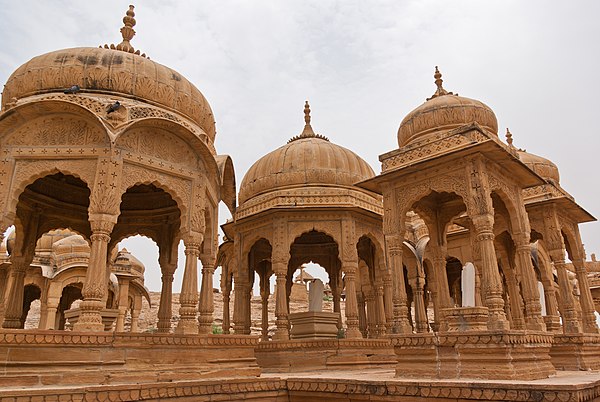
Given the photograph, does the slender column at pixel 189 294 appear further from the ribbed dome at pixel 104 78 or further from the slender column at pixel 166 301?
the ribbed dome at pixel 104 78

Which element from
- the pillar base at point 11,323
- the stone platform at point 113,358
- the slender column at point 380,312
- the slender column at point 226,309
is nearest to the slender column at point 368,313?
the slender column at point 380,312

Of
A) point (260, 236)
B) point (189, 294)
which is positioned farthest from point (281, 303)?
point (189, 294)

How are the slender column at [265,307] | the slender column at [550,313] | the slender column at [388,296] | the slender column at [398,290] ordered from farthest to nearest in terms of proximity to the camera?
the slender column at [265,307]
the slender column at [388,296]
the slender column at [550,313]
the slender column at [398,290]

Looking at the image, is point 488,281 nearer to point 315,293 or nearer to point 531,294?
point 531,294

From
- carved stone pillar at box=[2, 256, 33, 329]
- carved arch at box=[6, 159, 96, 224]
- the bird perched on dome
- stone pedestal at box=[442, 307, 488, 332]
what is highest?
the bird perched on dome

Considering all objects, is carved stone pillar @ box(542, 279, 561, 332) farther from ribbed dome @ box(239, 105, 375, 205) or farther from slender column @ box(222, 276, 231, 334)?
slender column @ box(222, 276, 231, 334)

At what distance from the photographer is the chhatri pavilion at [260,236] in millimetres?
7671

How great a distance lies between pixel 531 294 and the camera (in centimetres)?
1050

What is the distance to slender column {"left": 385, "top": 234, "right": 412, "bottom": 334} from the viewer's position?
9.98 m

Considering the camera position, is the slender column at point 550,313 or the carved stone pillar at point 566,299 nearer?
the carved stone pillar at point 566,299

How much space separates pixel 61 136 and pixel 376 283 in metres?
12.1

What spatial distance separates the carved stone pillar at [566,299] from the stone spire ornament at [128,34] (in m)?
12.4

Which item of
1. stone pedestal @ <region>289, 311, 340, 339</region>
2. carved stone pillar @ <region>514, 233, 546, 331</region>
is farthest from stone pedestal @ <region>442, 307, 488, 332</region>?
stone pedestal @ <region>289, 311, 340, 339</region>

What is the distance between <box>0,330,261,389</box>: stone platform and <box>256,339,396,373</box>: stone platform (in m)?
4.25
